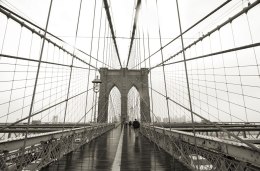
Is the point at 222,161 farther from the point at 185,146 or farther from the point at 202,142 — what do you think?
the point at 185,146

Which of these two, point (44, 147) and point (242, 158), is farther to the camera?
point (44, 147)

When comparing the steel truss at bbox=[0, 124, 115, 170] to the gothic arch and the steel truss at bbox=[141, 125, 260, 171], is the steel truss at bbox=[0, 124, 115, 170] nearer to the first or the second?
the steel truss at bbox=[141, 125, 260, 171]

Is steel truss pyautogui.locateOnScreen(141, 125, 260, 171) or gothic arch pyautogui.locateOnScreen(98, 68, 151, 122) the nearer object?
steel truss pyautogui.locateOnScreen(141, 125, 260, 171)

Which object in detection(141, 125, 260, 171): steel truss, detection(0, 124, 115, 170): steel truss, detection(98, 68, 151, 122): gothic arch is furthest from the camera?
Result: detection(98, 68, 151, 122): gothic arch

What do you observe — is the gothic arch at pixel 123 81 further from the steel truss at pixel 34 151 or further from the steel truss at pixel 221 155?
the steel truss at pixel 221 155

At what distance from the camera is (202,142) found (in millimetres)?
2473

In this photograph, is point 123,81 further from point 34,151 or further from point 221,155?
point 221,155

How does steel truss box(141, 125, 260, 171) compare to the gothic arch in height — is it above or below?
below

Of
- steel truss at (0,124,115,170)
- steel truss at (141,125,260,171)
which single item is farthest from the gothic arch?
steel truss at (141,125,260,171)

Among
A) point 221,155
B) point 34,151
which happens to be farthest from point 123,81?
point 221,155

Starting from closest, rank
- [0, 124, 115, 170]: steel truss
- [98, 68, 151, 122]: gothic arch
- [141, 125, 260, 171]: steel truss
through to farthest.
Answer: [141, 125, 260, 171]: steel truss < [0, 124, 115, 170]: steel truss < [98, 68, 151, 122]: gothic arch

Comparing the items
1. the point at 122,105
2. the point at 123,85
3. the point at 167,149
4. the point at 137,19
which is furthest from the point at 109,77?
the point at 167,149

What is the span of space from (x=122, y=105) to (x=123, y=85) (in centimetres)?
386

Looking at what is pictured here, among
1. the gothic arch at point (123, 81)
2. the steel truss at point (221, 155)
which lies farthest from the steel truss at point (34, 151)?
the gothic arch at point (123, 81)
